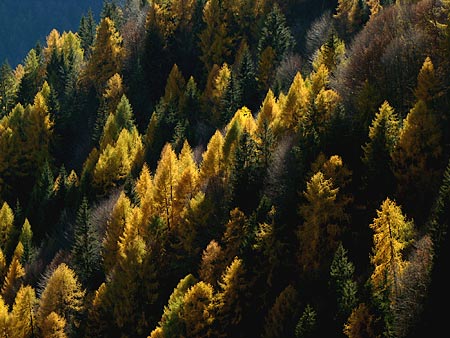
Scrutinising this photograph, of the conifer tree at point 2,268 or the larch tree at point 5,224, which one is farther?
the larch tree at point 5,224

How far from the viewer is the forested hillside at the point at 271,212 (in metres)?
45.4

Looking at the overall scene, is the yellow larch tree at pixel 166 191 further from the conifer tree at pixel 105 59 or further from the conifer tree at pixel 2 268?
the conifer tree at pixel 105 59

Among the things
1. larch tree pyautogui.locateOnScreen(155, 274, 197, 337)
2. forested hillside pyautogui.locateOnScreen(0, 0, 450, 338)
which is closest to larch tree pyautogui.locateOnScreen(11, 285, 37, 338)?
forested hillside pyautogui.locateOnScreen(0, 0, 450, 338)

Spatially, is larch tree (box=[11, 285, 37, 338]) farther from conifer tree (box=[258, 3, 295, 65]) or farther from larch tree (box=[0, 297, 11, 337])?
conifer tree (box=[258, 3, 295, 65])

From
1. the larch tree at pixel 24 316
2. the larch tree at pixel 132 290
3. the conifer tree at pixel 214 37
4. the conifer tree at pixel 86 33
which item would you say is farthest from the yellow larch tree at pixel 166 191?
the conifer tree at pixel 86 33

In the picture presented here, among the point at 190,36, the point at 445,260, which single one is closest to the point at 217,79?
the point at 190,36

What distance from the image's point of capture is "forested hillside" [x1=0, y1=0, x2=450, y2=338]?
149ft

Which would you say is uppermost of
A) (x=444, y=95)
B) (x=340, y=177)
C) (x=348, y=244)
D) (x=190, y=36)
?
(x=190, y=36)

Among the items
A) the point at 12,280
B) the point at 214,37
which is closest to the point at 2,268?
the point at 12,280

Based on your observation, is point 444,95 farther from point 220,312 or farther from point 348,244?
point 220,312

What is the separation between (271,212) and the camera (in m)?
55.8

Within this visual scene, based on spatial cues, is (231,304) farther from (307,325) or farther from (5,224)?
(5,224)

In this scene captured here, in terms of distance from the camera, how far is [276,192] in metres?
59.2

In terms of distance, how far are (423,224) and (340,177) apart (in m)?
8.50
